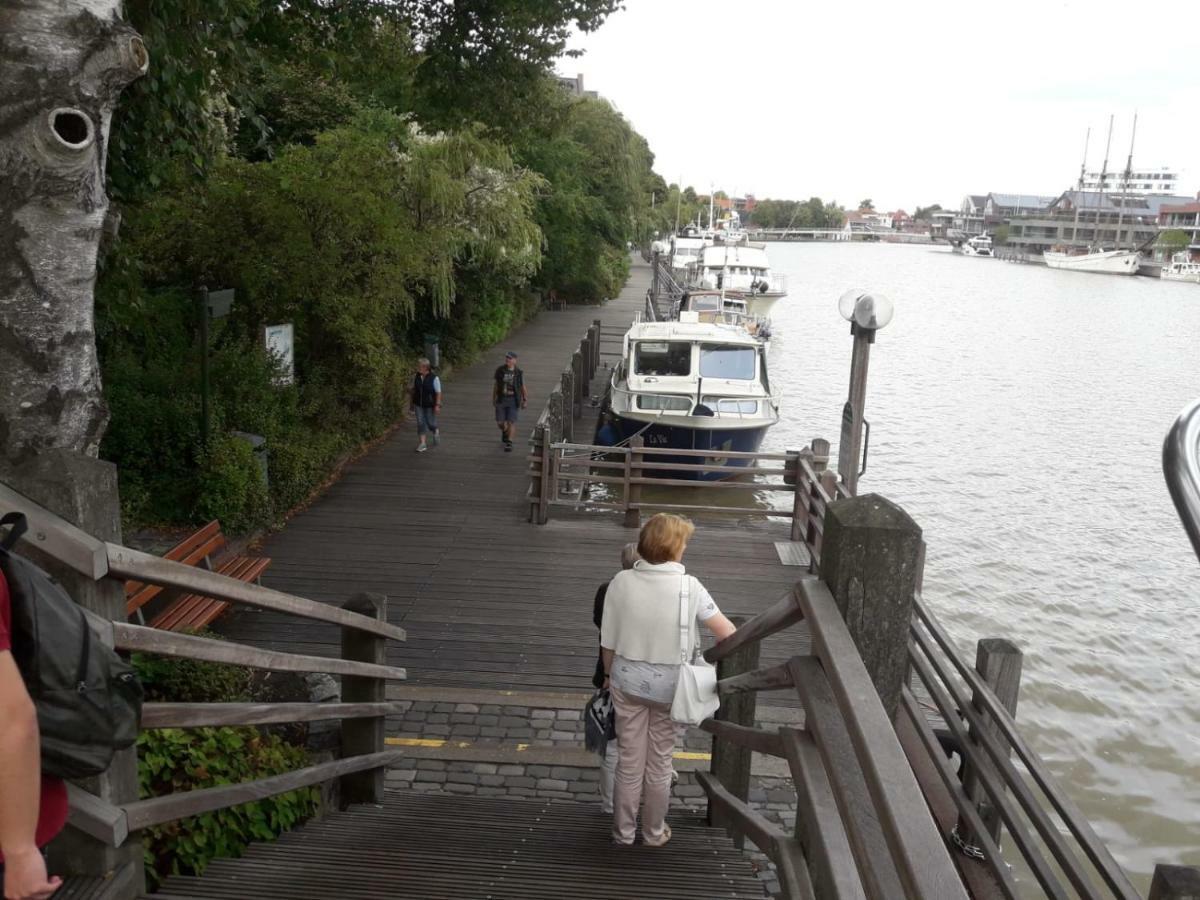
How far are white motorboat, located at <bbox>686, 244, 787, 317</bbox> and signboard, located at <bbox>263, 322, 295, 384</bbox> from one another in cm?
2936

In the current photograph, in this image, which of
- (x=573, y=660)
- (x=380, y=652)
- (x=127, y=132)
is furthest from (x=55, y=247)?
(x=573, y=660)

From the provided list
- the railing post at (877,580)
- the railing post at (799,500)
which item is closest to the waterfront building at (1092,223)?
the railing post at (799,500)

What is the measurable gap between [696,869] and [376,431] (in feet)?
38.6

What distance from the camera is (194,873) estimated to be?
3.28m

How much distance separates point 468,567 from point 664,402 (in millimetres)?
8146

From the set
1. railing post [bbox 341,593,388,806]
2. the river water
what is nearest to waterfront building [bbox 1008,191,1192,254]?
the river water

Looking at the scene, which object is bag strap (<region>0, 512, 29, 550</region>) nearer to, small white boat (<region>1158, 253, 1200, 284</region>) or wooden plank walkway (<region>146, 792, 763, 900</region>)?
wooden plank walkway (<region>146, 792, 763, 900</region>)

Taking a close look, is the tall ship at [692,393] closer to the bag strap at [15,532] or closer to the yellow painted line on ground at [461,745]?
the yellow painted line on ground at [461,745]

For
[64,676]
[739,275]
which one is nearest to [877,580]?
[64,676]

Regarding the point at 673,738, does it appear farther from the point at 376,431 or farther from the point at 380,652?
the point at 376,431

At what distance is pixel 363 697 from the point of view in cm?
434

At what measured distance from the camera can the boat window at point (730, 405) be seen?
55.4ft

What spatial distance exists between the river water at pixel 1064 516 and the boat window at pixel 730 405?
3131 millimetres

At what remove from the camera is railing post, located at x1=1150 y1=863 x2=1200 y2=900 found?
2051mm
